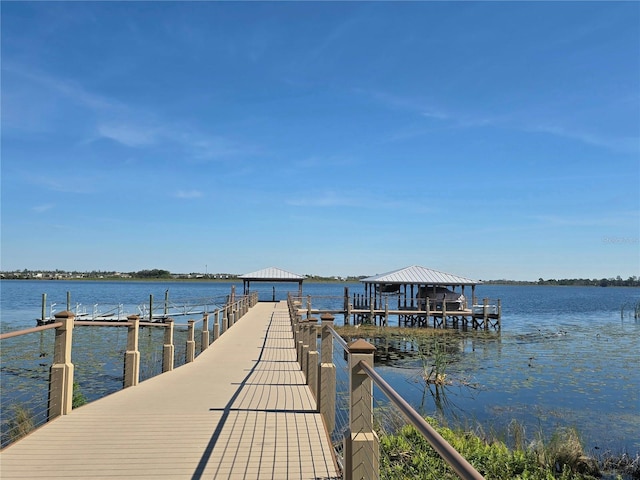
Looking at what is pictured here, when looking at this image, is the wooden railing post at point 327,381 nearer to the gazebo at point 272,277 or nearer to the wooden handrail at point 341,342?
the wooden handrail at point 341,342

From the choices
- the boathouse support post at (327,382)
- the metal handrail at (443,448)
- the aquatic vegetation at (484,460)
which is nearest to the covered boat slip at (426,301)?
the aquatic vegetation at (484,460)

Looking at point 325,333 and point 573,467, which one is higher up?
point 325,333

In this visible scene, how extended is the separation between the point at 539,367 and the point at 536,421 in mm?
7710

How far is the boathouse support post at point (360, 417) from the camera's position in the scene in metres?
3.66

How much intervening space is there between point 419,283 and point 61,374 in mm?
27868

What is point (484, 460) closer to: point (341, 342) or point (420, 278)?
point (341, 342)

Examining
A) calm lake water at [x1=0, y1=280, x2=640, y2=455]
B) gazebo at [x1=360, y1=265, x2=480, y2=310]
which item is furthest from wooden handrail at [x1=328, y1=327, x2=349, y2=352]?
gazebo at [x1=360, y1=265, x2=480, y2=310]

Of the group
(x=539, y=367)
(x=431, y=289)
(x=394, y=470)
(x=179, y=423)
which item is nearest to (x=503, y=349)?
(x=539, y=367)

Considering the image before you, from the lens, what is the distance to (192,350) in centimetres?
1174

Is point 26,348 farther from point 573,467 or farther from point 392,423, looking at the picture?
point 573,467

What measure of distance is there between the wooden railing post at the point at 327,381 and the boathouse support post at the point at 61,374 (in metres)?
3.19

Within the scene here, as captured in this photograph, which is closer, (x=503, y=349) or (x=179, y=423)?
(x=179, y=423)

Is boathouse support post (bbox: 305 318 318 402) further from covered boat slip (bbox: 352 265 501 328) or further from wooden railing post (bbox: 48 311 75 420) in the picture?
covered boat slip (bbox: 352 265 501 328)

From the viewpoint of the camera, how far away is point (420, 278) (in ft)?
107
